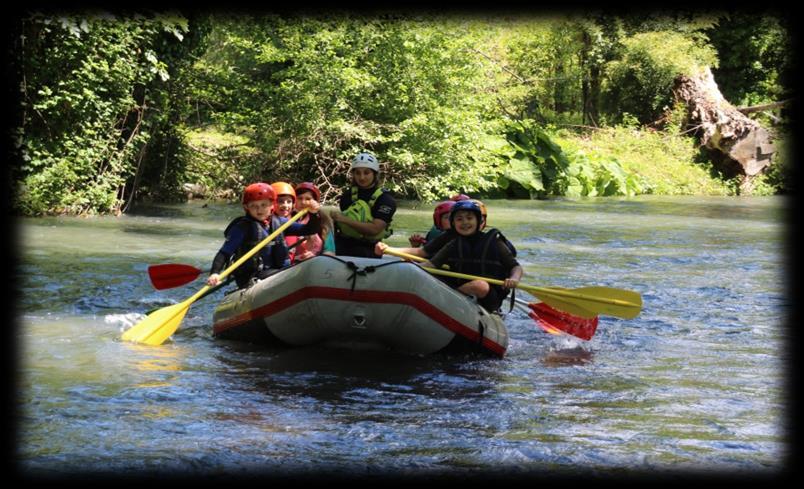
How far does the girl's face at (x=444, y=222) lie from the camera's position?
25.5 ft

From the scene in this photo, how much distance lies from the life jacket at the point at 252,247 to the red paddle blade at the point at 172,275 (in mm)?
385

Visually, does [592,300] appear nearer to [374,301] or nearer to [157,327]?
[374,301]

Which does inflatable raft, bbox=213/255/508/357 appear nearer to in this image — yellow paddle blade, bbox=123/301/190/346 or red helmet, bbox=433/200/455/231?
yellow paddle blade, bbox=123/301/190/346

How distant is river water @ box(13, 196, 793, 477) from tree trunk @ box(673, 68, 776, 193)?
17.0 meters

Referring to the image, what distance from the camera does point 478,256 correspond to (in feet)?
23.0

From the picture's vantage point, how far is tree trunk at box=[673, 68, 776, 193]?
26.2 meters

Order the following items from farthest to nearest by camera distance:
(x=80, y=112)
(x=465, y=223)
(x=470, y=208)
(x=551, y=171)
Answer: (x=551, y=171) < (x=80, y=112) < (x=465, y=223) < (x=470, y=208)

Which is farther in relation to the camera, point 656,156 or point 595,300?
point 656,156

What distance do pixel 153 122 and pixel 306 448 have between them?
12.1 metres

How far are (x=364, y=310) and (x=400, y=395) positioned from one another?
2.41 ft

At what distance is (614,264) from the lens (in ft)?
37.7

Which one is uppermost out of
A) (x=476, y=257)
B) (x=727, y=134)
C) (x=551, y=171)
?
(x=727, y=134)

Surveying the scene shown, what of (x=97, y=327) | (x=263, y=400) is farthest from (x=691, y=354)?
(x=97, y=327)

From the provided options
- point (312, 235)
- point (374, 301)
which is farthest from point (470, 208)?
point (312, 235)
